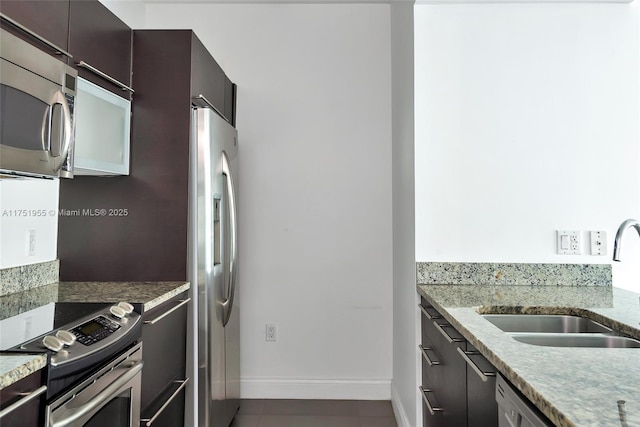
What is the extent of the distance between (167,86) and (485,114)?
162 cm

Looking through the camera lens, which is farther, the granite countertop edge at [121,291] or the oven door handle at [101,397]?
the granite countertop edge at [121,291]

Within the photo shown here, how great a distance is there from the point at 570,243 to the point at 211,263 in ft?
→ 5.94

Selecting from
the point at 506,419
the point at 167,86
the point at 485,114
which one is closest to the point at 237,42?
the point at 167,86

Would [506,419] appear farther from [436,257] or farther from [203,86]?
[203,86]

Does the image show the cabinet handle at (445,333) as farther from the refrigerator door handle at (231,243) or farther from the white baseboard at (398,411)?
the refrigerator door handle at (231,243)

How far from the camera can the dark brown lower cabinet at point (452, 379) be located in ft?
3.97

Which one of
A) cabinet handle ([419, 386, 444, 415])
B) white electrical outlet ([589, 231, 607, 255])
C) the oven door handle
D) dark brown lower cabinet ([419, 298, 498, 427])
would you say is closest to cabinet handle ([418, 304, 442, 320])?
dark brown lower cabinet ([419, 298, 498, 427])

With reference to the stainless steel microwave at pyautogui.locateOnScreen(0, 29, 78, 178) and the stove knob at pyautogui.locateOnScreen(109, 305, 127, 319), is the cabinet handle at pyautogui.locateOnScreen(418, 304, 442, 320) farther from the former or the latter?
the stainless steel microwave at pyautogui.locateOnScreen(0, 29, 78, 178)

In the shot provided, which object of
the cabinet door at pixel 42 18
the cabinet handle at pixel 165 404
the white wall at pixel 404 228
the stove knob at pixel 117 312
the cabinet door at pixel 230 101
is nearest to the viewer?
the cabinet door at pixel 42 18

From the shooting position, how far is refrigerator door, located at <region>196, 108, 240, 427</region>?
6.98 feet

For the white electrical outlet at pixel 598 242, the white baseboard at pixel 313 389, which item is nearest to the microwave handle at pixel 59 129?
the white baseboard at pixel 313 389

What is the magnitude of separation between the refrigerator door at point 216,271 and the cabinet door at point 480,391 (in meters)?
1.32

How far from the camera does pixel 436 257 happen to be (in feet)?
7.06

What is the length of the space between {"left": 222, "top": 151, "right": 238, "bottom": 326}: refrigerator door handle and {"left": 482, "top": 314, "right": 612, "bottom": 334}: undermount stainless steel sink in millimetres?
1418
